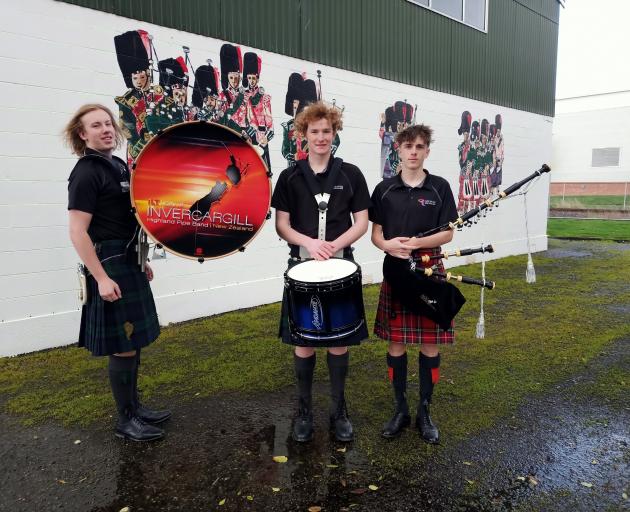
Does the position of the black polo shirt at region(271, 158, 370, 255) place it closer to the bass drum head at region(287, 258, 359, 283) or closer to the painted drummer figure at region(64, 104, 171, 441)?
the bass drum head at region(287, 258, 359, 283)

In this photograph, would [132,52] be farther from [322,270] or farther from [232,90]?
[322,270]

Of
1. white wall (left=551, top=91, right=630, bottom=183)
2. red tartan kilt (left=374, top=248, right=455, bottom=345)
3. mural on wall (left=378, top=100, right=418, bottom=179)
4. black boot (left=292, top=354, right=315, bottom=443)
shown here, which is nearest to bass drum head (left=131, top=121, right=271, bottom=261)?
black boot (left=292, top=354, right=315, bottom=443)

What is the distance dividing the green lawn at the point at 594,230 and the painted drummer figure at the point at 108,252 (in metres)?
15.4

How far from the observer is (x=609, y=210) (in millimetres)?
22250

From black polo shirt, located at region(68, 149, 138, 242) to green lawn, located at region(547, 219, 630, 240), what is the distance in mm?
15475

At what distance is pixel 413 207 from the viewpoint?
9.61ft

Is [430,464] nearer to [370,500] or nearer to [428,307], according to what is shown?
[370,500]

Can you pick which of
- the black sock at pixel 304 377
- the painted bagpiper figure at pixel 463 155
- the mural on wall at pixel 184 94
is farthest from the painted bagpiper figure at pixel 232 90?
the painted bagpiper figure at pixel 463 155

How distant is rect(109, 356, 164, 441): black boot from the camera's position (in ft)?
9.71

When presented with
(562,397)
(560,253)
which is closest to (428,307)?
(562,397)

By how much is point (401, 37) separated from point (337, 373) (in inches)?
275

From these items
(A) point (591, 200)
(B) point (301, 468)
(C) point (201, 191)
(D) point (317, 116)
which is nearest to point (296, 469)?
(B) point (301, 468)

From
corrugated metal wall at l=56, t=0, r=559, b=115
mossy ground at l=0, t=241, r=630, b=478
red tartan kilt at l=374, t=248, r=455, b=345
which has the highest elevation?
corrugated metal wall at l=56, t=0, r=559, b=115

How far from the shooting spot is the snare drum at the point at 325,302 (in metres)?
2.66
